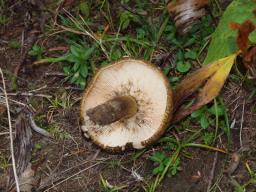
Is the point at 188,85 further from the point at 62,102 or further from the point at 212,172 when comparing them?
the point at 62,102

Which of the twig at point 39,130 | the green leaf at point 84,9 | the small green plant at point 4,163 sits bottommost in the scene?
the small green plant at point 4,163

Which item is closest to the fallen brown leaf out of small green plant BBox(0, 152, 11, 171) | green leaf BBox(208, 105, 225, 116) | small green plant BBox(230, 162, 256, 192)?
green leaf BBox(208, 105, 225, 116)

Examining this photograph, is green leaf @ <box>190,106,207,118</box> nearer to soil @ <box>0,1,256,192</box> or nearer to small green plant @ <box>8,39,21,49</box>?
soil @ <box>0,1,256,192</box>

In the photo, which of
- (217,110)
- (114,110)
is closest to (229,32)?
(217,110)

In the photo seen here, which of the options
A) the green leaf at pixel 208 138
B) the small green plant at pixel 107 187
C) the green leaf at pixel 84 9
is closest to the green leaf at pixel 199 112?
the green leaf at pixel 208 138

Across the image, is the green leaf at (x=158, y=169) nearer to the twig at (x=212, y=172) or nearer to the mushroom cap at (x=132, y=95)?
Answer: the mushroom cap at (x=132, y=95)

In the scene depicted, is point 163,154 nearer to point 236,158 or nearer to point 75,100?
point 236,158
